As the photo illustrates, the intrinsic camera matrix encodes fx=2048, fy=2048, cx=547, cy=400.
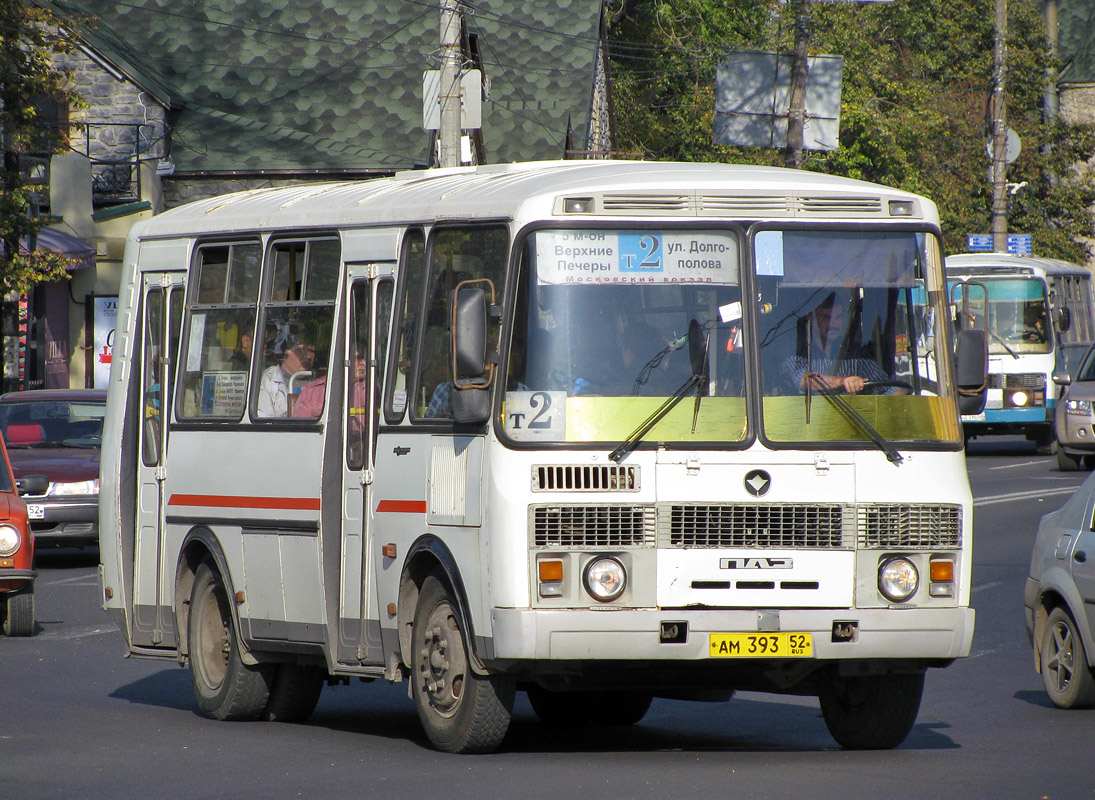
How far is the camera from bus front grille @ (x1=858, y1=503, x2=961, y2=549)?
8938 millimetres

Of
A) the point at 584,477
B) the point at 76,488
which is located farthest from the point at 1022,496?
the point at 584,477

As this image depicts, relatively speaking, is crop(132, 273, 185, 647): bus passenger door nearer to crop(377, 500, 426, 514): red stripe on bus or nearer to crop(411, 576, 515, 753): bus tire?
crop(377, 500, 426, 514): red stripe on bus

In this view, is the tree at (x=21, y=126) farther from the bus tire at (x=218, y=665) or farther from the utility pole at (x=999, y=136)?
the utility pole at (x=999, y=136)

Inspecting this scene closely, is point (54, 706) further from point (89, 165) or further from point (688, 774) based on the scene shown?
point (89, 165)

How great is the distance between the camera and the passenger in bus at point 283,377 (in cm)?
1035

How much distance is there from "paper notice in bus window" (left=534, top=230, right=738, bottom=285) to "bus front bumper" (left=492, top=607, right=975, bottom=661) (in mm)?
1446

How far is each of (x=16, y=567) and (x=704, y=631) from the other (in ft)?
24.4

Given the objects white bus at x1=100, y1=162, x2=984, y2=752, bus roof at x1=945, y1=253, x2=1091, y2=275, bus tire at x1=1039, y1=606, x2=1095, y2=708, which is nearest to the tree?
bus roof at x1=945, y1=253, x2=1091, y2=275

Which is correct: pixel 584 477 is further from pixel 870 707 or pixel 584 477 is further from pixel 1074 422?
pixel 1074 422

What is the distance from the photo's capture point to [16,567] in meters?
14.7

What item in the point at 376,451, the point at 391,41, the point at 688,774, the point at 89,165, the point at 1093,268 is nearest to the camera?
the point at 688,774

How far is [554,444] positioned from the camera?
8.67 meters

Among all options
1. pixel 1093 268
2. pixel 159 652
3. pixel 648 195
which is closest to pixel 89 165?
pixel 159 652

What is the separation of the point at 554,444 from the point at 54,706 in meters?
4.06
